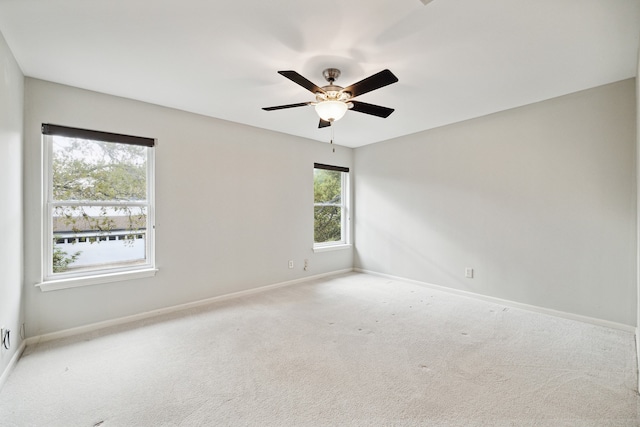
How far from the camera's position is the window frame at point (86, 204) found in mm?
2689

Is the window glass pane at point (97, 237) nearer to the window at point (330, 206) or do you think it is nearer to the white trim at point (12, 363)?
the white trim at point (12, 363)

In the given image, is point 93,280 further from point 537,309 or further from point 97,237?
point 537,309

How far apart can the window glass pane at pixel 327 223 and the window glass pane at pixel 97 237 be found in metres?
2.61

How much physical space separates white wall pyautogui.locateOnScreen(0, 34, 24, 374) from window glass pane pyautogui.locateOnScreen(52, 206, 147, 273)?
1.14 ft

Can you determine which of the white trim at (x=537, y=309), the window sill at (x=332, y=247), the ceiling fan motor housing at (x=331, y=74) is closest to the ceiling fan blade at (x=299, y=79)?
the ceiling fan motor housing at (x=331, y=74)

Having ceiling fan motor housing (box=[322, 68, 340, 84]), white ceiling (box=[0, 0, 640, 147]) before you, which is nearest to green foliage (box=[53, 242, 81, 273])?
white ceiling (box=[0, 0, 640, 147])

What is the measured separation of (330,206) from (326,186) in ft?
1.22

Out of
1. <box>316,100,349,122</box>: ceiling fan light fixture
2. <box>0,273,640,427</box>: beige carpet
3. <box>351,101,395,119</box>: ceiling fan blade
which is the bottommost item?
<box>0,273,640,427</box>: beige carpet

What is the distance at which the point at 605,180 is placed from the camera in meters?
2.86

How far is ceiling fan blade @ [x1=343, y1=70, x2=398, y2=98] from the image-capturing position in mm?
1979

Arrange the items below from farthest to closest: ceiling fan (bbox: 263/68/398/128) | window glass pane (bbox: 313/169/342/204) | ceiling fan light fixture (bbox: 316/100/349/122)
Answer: window glass pane (bbox: 313/169/342/204)
ceiling fan light fixture (bbox: 316/100/349/122)
ceiling fan (bbox: 263/68/398/128)

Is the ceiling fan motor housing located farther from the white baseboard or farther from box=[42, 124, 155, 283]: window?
the white baseboard

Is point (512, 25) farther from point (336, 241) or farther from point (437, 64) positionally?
point (336, 241)

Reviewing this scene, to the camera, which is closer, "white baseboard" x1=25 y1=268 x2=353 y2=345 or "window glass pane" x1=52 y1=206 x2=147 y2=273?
"white baseboard" x1=25 y1=268 x2=353 y2=345
